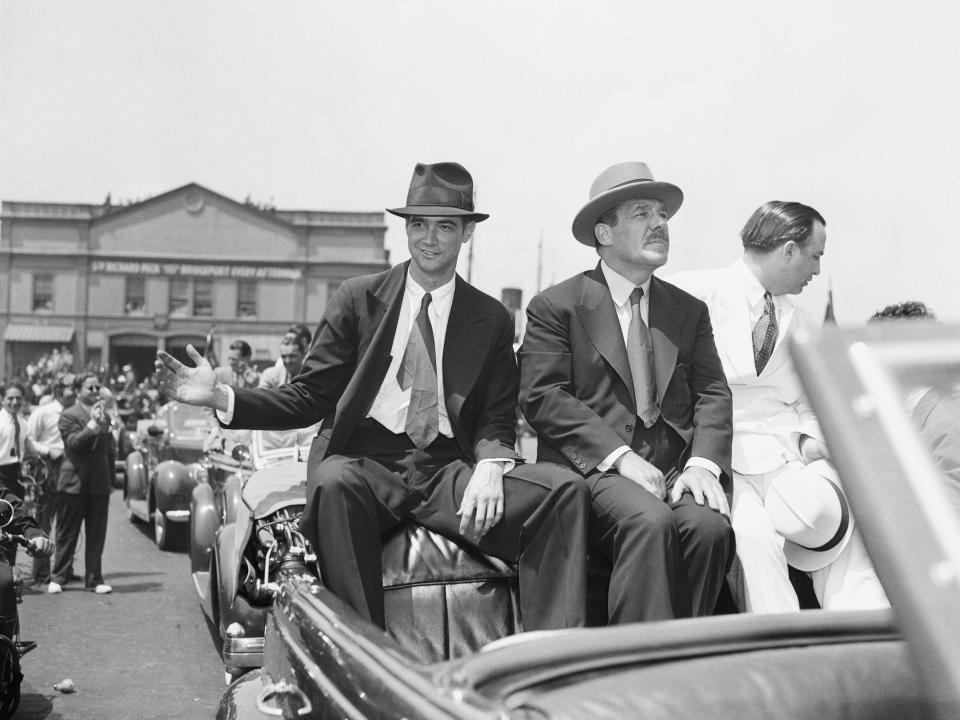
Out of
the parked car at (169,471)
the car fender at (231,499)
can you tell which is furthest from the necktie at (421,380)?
the parked car at (169,471)

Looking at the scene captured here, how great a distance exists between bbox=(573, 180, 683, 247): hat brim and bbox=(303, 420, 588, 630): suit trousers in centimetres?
107

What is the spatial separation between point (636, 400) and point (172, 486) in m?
7.83

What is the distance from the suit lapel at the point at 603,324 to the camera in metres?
3.57

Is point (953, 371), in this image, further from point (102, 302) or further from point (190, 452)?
point (102, 302)

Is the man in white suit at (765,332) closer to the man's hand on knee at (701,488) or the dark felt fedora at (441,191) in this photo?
the man's hand on knee at (701,488)

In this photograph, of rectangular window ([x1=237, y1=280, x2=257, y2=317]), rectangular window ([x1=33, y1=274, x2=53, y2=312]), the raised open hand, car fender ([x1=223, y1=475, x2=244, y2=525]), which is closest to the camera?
the raised open hand

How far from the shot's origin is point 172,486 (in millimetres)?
10391

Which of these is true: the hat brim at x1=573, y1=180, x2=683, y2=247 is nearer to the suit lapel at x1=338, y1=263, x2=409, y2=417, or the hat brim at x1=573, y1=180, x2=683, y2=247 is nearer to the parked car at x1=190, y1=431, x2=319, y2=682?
the suit lapel at x1=338, y1=263, x2=409, y2=417

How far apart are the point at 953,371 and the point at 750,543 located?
1999 mm

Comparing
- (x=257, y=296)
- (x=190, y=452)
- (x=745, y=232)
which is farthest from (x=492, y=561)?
(x=257, y=296)

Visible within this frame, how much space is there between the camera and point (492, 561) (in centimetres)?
325

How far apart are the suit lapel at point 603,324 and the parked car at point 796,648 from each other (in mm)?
1536

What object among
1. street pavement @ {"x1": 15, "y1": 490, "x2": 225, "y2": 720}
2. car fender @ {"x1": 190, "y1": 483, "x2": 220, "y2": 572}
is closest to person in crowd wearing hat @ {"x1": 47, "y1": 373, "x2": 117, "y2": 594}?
street pavement @ {"x1": 15, "y1": 490, "x2": 225, "y2": 720}

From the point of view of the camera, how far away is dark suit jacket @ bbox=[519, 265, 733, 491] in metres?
3.46
